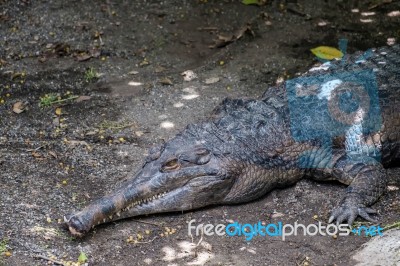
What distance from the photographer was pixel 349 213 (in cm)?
574

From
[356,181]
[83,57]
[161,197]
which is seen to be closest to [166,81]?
[83,57]

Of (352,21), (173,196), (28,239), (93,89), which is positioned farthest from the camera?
(352,21)

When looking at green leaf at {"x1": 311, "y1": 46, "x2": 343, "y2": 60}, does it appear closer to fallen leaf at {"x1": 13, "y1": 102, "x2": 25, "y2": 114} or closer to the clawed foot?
the clawed foot

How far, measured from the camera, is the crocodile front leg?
18.9ft

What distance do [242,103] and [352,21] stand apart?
3366 mm

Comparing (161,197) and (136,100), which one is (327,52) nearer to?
(136,100)

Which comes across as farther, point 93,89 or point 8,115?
point 93,89

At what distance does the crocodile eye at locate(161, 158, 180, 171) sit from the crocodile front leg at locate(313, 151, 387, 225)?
1.32 metres

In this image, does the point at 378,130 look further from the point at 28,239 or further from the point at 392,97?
the point at 28,239

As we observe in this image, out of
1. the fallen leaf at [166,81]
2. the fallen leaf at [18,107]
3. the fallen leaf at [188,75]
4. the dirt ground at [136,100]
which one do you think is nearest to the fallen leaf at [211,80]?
the dirt ground at [136,100]

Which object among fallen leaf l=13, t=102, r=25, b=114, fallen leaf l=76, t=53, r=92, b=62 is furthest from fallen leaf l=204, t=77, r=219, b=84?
fallen leaf l=13, t=102, r=25, b=114

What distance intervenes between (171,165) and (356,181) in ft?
5.39

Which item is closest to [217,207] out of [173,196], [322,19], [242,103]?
[173,196]

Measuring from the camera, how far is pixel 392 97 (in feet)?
21.4
